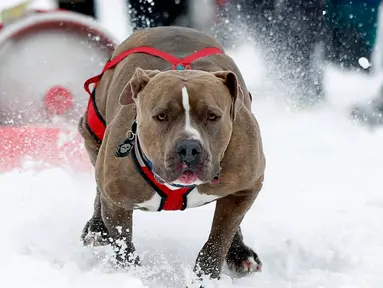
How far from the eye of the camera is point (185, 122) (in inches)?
121

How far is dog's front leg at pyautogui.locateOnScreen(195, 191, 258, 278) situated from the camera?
371 centimetres

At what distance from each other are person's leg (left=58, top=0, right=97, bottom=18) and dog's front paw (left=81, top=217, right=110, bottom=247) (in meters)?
3.29

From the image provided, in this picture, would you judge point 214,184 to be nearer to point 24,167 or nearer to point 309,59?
point 24,167

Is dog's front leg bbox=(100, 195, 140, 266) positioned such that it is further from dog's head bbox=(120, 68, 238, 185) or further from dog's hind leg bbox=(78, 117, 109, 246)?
dog's head bbox=(120, 68, 238, 185)

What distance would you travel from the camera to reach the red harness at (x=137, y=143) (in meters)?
3.41

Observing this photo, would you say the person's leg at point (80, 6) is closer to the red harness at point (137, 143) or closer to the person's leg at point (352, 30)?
the person's leg at point (352, 30)

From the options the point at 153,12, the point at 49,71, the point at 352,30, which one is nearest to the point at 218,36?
the point at 153,12

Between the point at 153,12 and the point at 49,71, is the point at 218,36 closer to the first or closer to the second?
the point at 153,12

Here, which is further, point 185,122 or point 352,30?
point 352,30

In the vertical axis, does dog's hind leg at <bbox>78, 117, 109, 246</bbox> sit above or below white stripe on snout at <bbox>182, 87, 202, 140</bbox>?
below

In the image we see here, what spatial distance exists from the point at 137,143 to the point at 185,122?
0.40 metres

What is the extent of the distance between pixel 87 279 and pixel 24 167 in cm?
186

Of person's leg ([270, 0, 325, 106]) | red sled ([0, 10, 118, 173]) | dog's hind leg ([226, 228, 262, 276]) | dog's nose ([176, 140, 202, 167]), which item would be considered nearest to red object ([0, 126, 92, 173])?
red sled ([0, 10, 118, 173])

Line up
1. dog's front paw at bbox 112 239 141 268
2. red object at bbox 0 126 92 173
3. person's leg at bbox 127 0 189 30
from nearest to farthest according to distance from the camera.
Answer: dog's front paw at bbox 112 239 141 268, red object at bbox 0 126 92 173, person's leg at bbox 127 0 189 30
